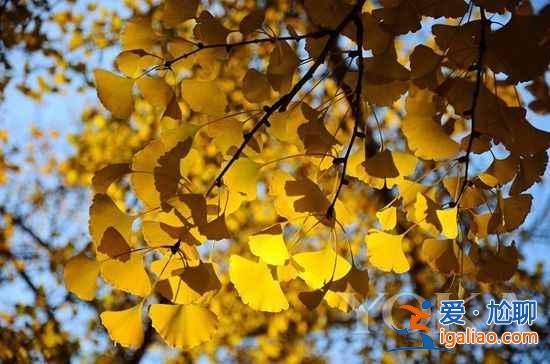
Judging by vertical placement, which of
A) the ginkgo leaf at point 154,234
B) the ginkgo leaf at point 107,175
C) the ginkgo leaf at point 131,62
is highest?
the ginkgo leaf at point 131,62

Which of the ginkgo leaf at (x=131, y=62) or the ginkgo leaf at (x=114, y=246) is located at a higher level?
the ginkgo leaf at (x=131, y=62)

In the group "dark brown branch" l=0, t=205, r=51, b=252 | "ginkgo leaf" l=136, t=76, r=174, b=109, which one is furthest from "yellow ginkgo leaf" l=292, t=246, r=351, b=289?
"dark brown branch" l=0, t=205, r=51, b=252

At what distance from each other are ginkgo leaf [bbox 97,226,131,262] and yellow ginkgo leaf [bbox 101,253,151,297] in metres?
0.01

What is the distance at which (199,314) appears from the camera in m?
0.69

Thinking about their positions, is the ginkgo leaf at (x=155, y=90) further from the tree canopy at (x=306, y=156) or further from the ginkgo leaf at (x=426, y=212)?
the ginkgo leaf at (x=426, y=212)

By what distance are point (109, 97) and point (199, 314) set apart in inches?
11.6

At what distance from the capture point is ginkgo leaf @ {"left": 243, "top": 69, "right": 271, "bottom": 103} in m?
0.74

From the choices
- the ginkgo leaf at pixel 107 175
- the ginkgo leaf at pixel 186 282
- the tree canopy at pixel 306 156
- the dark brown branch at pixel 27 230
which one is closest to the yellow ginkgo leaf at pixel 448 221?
the tree canopy at pixel 306 156

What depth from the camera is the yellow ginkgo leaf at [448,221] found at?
69 centimetres

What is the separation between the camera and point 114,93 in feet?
2.39

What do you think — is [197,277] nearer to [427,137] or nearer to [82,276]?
[82,276]

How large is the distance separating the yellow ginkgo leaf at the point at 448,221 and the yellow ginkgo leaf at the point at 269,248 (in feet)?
0.63

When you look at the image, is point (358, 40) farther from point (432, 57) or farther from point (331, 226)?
point (331, 226)

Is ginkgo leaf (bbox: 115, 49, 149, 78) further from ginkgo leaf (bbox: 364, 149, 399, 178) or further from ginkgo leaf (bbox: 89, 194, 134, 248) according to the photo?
ginkgo leaf (bbox: 364, 149, 399, 178)
